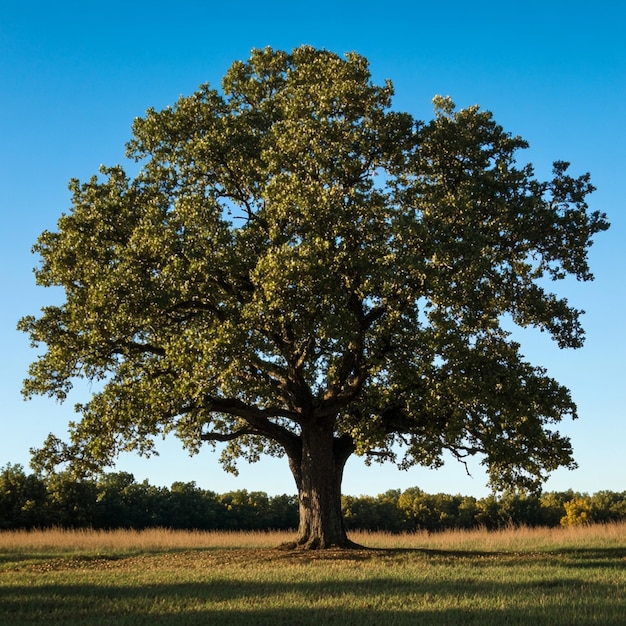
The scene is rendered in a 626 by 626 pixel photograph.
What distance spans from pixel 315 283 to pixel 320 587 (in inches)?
416

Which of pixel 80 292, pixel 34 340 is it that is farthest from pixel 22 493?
pixel 80 292

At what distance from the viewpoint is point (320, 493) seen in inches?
1273

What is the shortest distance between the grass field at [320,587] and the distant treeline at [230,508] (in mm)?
15598

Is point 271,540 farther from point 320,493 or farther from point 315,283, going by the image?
point 315,283

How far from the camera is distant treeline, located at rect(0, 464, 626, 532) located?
5247 cm

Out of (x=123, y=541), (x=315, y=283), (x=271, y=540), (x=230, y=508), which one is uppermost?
(x=315, y=283)

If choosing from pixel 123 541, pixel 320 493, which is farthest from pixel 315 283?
pixel 123 541

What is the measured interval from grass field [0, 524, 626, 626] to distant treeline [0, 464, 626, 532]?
15.6 metres

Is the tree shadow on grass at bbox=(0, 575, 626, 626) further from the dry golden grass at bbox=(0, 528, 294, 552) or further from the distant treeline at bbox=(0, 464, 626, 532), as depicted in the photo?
the distant treeline at bbox=(0, 464, 626, 532)

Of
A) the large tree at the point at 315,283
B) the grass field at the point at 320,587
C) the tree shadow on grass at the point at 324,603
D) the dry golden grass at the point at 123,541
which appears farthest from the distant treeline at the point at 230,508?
the tree shadow on grass at the point at 324,603

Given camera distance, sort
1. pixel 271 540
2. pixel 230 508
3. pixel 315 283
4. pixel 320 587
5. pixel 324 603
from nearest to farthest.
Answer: pixel 324 603 → pixel 320 587 → pixel 315 283 → pixel 271 540 → pixel 230 508

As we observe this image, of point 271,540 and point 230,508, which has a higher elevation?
point 230,508

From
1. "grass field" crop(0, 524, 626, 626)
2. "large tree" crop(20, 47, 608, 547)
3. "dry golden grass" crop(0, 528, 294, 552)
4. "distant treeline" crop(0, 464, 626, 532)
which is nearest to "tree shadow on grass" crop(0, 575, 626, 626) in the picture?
"grass field" crop(0, 524, 626, 626)

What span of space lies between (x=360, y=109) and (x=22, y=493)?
35.3m
